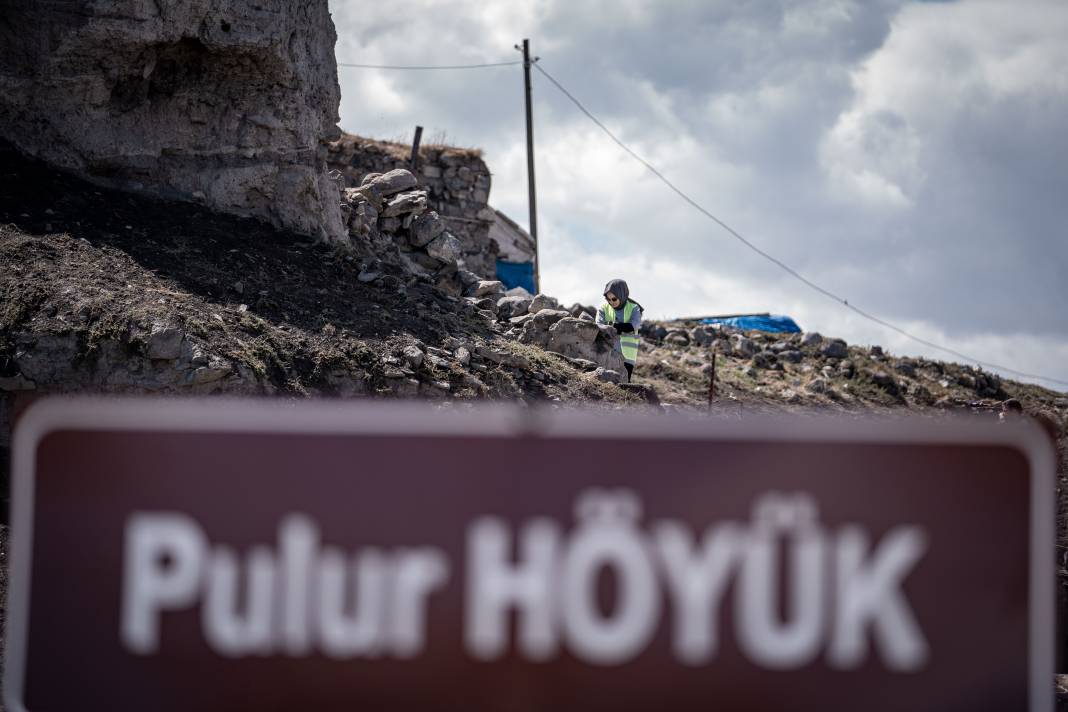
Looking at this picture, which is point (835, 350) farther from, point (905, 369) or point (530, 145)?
point (530, 145)

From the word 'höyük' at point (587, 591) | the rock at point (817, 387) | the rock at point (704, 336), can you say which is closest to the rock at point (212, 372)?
the word 'höyük' at point (587, 591)

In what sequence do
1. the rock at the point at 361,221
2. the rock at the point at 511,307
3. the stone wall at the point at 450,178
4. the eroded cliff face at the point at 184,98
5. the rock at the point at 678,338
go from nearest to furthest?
1. the eroded cliff face at the point at 184,98
2. the rock at the point at 361,221
3. the rock at the point at 511,307
4. the rock at the point at 678,338
5. the stone wall at the point at 450,178

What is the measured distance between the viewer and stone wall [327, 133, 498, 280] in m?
23.6

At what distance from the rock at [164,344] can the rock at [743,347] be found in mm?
13169

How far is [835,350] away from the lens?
21812 millimetres

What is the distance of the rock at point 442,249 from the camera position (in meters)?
16.0

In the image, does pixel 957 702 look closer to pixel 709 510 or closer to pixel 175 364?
pixel 709 510

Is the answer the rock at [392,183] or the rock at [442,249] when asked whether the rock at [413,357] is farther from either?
the rock at [392,183]

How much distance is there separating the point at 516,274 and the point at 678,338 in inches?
240

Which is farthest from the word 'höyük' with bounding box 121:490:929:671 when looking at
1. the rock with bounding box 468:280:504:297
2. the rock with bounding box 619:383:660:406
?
the rock with bounding box 468:280:504:297

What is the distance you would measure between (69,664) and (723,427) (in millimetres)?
1377

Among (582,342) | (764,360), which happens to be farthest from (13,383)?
(764,360)

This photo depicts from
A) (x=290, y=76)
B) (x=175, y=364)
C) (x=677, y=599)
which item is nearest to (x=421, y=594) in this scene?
(x=677, y=599)

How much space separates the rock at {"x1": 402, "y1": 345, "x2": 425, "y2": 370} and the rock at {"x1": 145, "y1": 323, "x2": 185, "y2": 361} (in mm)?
2371
